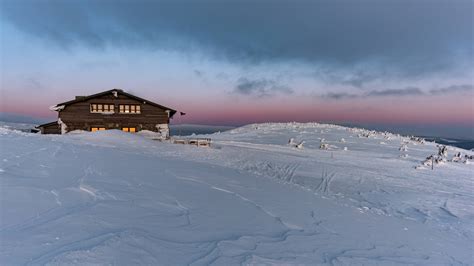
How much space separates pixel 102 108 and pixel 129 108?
2.83 metres

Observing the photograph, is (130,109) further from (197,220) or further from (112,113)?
(197,220)

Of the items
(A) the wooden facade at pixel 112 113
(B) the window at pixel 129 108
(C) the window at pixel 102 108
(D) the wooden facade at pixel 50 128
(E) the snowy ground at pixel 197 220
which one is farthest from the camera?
(D) the wooden facade at pixel 50 128

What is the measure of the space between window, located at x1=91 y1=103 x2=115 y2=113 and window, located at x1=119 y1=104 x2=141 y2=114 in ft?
3.05

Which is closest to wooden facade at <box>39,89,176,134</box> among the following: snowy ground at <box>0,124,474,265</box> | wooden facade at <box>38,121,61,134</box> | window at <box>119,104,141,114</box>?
window at <box>119,104,141,114</box>

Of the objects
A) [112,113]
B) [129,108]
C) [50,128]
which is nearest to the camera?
[112,113]

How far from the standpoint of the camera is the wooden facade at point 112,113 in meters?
32.5

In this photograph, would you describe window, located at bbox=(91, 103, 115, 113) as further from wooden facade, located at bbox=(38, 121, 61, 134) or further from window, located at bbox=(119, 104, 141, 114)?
wooden facade, located at bbox=(38, 121, 61, 134)

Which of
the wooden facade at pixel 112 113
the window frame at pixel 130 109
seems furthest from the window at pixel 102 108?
the window frame at pixel 130 109

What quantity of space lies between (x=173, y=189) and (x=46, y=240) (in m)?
4.75

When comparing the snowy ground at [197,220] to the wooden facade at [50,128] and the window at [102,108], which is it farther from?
the wooden facade at [50,128]

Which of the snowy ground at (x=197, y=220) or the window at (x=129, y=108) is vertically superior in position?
the window at (x=129, y=108)

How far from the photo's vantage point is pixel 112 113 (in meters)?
33.2

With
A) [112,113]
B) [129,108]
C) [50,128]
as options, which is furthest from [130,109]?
[50,128]

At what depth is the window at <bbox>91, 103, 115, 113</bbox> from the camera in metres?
33.0
